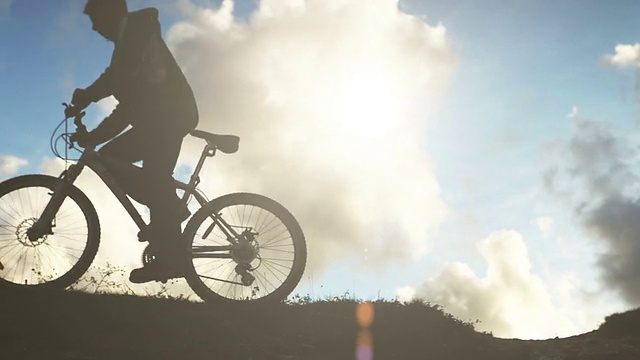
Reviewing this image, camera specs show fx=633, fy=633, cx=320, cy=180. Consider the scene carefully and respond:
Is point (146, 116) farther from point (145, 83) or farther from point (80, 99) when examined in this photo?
point (80, 99)

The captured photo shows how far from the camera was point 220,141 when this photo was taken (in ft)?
25.5

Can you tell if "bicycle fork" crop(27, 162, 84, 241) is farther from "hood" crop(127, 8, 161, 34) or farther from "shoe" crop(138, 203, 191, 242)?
"hood" crop(127, 8, 161, 34)

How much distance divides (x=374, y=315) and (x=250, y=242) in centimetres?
214

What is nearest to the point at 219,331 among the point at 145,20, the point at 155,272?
the point at 155,272

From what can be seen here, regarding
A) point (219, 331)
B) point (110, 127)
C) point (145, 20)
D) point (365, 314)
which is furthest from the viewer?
point (365, 314)

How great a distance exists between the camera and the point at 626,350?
956 cm

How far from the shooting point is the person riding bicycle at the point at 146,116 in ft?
24.4

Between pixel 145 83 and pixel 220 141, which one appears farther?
pixel 220 141

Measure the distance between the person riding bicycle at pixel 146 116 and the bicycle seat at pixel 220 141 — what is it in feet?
0.61

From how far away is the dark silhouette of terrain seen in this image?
609 centimetres

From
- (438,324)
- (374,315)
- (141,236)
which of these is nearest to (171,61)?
(141,236)

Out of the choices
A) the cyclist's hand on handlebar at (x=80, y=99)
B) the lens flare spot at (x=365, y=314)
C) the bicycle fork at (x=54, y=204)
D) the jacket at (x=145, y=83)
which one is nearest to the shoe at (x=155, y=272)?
the bicycle fork at (x=54, y=204)

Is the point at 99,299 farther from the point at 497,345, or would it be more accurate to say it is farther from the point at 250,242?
the point at 497,345

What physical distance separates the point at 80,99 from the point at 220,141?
1.79 m
